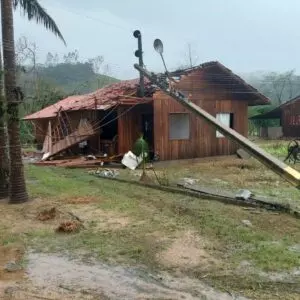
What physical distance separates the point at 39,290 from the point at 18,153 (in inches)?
237

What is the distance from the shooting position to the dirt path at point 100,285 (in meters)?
5.27

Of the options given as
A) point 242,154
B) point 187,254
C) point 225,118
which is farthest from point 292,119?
point 187,254

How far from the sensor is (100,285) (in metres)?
5.64

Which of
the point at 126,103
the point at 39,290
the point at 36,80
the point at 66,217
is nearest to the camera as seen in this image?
the point at 39,290

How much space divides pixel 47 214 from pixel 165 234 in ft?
9.57

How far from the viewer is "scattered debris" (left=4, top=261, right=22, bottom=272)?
630cm

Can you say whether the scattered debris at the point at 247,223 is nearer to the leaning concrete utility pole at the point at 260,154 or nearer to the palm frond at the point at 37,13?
the leaning concrete utility pole at the point at 260,154

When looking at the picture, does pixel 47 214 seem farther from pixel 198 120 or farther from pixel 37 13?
pixel 198 120

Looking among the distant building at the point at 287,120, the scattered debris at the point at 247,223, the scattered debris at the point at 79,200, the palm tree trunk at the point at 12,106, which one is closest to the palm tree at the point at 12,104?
the palm tree trunk at the point at 12,106

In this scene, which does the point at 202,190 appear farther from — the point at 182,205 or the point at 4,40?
the point at 4,40

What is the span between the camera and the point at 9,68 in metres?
10.7

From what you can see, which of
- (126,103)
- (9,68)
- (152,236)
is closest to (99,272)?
(152,236)

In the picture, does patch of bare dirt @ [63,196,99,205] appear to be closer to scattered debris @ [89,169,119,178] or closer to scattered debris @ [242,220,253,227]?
scattered debris @ [242,220,253,227]

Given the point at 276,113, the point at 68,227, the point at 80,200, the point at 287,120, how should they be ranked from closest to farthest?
1. the point at 68,227
2. the point at 80,200
3. the point at 287,120
4. the point at 276,113
